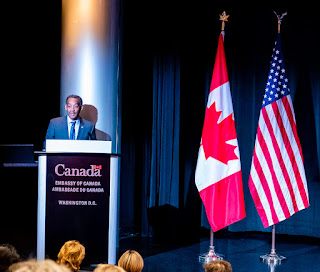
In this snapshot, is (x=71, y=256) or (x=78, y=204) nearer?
(x=71, y=256)

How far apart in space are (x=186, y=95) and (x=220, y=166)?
5.21 feet

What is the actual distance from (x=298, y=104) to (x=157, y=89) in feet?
6.21

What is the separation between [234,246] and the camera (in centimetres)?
593

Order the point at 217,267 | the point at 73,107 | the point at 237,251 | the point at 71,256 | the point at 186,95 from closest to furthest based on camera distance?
1. the point at 217,267
2. the point at 71,256
3. the point at 73,107
4. the point at 237,251
5. the point at 186,95

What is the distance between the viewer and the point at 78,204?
3838 mm

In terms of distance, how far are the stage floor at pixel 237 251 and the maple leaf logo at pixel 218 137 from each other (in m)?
1.11

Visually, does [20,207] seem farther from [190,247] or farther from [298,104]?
[298,104]

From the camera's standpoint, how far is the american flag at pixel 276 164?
5.22 meters

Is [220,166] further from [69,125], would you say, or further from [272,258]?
[69,125]

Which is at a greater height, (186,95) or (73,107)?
(186,95)

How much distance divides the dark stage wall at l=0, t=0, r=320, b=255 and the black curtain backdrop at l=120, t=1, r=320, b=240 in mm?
13

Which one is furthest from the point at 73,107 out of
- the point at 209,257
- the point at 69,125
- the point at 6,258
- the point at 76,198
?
the point at 6,258

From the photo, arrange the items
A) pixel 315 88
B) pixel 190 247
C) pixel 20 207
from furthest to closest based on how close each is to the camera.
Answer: pixel 315 88 → pixel 190 247 → pixel 20 207

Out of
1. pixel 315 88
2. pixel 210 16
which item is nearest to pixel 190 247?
pixel 315 88
